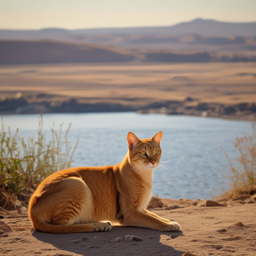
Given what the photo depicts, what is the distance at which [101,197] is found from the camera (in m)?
3.27

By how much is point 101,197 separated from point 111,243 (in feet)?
1.87

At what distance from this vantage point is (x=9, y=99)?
22.8 metres

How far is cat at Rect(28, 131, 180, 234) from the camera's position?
10.00 ft

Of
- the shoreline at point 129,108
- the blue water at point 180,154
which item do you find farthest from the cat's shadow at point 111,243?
the shoreline at point 129,108

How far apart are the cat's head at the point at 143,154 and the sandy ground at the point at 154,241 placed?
23.4 inches

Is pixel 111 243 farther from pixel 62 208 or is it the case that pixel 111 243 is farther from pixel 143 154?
pixel 143 154

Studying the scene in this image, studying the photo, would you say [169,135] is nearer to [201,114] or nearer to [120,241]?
[201,114]

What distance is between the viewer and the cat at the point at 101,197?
3.05 meters

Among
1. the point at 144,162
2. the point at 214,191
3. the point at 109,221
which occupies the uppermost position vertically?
the point at 144,162

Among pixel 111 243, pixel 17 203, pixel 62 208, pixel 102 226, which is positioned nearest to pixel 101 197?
pixel 102 226

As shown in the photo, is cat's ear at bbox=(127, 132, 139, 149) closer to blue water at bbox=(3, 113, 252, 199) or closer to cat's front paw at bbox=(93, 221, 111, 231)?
cat's front paw at bbox=(93, 221, 111, 231)

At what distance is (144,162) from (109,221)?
2.24ft

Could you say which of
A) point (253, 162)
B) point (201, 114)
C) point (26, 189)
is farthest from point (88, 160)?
point (201, 114)

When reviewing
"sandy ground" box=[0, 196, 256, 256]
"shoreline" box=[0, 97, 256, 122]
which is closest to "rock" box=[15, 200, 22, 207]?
"sandy ground" box=[0, 196, 256, 256]
